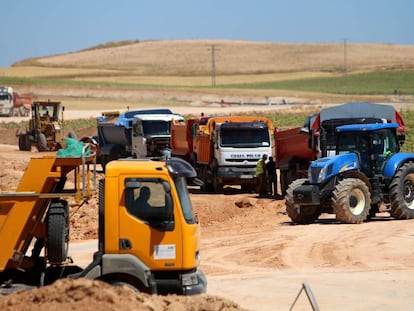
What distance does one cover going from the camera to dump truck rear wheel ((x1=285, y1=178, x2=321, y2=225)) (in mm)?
23938

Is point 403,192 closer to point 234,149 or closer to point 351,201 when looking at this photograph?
point 351,201

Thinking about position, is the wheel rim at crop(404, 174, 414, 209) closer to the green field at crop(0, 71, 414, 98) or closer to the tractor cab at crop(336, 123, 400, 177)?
the tractor cab at crop(336, 123, 400, 177)

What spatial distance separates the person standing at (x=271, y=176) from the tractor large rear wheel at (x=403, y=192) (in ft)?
24.9

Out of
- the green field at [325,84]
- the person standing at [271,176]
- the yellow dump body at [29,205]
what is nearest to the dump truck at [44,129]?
the person standing at [271,176]

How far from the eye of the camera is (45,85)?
339ft

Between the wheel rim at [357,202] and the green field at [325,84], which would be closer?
the wheel rim at [357,202]

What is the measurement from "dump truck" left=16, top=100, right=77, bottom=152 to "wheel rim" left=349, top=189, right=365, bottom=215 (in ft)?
91.9

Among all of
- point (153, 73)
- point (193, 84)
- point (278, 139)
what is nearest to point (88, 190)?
point (278, 139)

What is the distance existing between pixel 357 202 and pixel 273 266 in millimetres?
5108

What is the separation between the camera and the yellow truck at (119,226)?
1183cm

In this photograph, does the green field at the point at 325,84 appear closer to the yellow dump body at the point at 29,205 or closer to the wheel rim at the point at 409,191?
the wheel rim at the point at 409,191

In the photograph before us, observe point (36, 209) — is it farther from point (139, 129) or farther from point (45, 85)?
point (45, 85)

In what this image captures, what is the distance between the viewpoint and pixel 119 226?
11844mm

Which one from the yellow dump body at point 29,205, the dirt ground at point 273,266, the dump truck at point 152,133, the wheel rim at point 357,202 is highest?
the yellow dump body at point 29,205
